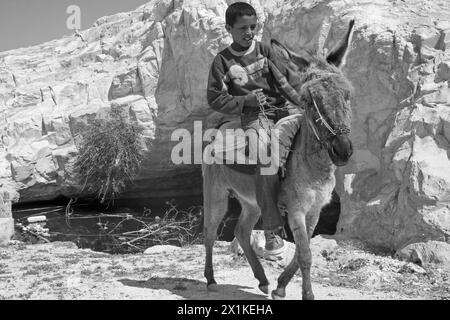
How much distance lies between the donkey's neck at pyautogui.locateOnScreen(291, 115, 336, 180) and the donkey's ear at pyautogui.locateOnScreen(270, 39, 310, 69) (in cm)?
44

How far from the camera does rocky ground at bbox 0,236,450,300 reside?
510cm

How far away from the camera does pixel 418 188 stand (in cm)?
744

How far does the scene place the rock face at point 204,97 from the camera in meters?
8.03

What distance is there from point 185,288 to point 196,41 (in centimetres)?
1003

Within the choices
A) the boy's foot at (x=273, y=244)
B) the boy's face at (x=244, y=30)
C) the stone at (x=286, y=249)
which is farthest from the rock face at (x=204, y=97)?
the boy's foot at (x=273, y=244)

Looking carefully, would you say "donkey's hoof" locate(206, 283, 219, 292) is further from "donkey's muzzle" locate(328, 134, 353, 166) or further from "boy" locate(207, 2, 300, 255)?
"donkey's muzzle" locate(328, 134, 353, 166)

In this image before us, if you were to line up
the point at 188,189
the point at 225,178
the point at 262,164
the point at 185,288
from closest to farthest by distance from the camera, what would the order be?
the point at 262,164 < the point at 225,178 < the point at 185,288 < the point at 188,189

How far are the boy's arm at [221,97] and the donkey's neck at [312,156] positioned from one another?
0.60 m

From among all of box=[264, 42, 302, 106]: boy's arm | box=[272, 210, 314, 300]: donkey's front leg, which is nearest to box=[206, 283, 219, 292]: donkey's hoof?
box=[272, 210, 314, 300]: donkey's front leg

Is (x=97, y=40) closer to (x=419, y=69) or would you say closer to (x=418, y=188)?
(x=419, y=69)

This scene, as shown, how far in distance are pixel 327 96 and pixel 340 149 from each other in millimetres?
412

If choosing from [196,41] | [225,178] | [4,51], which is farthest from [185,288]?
[4,51]
